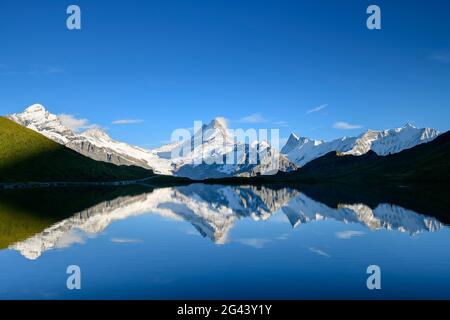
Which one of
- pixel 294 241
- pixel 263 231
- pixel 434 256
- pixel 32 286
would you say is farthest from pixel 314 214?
pixel 32 286

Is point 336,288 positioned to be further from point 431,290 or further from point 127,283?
point 127,283

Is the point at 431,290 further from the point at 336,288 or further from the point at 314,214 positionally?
the point at 314,214

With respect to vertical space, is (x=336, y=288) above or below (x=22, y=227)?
below

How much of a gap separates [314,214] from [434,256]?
143ft

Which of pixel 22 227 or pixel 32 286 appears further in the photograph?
pixel 22 227

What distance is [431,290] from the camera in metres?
29.3
